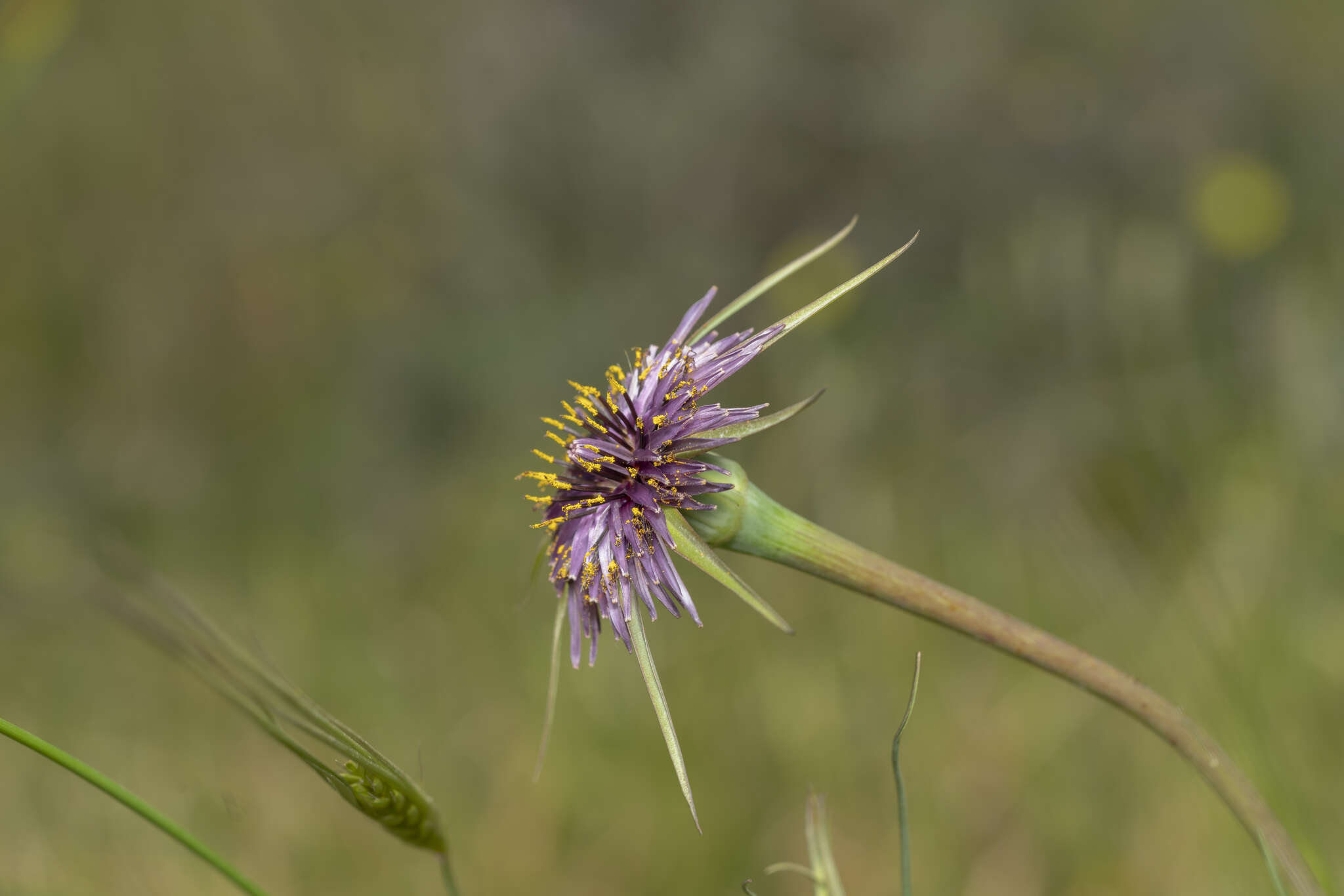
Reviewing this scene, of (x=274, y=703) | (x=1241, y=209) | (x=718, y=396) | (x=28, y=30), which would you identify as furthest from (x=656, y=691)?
(x=28, y=30)

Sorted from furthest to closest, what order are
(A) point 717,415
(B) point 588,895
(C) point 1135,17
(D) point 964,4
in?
1. (D) point 964,4
2. (C) point 1135,17
3. (B) point 588,895
4. (A) point 717,415

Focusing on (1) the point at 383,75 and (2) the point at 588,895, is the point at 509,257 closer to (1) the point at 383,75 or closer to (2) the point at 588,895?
(1) the point at 383,75

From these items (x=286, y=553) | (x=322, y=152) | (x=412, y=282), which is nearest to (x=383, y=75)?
(x=322, y=152)

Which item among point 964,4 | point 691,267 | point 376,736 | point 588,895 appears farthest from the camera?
point 691,267

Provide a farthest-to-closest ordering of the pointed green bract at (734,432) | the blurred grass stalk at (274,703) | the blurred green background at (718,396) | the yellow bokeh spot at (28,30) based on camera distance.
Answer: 1. the yellow bokeh spot at (28,30)
2. the blurred green background at (718,396)
3. the pointed green bract at (734,432)
4. the blurred grass stalk at (274,703)

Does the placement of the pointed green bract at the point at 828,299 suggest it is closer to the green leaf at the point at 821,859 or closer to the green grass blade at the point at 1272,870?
the green leaf at the point at 821,859

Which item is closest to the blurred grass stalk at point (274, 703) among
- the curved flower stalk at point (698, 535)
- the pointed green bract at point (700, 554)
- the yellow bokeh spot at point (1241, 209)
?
the curved flower stalk at point (698, 535)

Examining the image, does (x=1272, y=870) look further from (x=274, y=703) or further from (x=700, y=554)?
(x=274, y=703)
